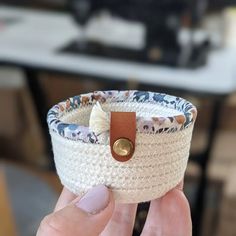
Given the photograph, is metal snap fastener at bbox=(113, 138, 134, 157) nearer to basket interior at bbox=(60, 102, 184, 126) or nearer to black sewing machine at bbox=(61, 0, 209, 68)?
basket interior at bbox=(60, 102, 184, 126)

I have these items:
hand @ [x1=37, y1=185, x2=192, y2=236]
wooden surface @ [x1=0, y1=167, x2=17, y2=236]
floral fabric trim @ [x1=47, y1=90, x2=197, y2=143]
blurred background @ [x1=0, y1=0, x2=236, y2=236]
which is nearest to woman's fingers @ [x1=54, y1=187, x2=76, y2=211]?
hand @ [x1=37, y1=185, x2=192, y2=236]

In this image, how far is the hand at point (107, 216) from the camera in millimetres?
492

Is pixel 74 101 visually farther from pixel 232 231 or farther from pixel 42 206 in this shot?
pixel 232 231

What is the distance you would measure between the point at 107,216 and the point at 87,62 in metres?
1.24

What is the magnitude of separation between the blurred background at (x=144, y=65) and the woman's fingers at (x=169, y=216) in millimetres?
861

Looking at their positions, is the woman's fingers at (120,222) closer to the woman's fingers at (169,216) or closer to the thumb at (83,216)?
the woman's fingers at (169,216)

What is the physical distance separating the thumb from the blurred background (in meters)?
0.94

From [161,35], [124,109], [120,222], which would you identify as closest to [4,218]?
[120,222]

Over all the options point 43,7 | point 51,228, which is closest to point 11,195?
point 43,7

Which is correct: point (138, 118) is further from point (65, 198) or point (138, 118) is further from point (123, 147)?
point (65, 198)

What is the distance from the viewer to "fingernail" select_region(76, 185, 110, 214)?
19.5 inches

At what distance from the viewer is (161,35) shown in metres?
1.72

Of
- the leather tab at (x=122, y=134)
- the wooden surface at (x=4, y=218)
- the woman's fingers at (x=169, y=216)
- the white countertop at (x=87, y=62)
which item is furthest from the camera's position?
the white countertop at (x=87, y=62)

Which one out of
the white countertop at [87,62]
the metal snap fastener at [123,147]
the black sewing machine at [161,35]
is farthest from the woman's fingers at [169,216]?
the black sewing machine at [161,35]
